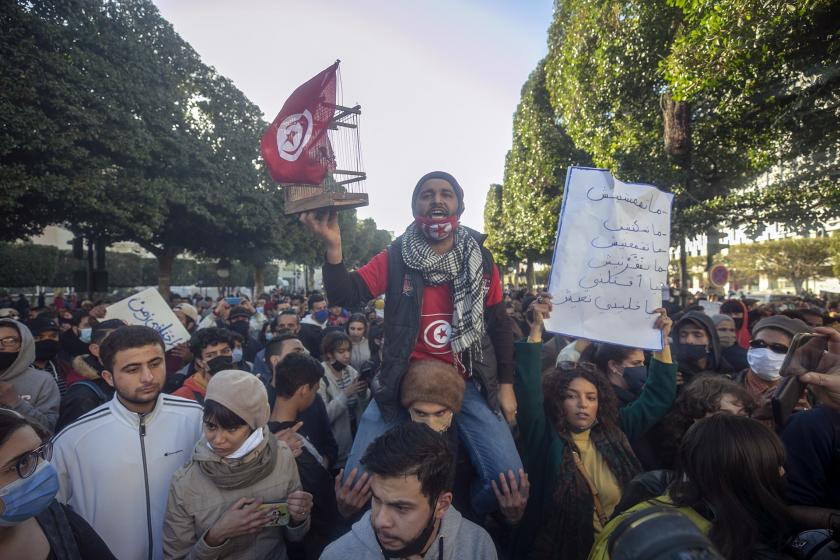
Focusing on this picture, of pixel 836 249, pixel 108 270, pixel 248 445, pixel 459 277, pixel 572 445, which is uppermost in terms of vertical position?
pixel 836 249

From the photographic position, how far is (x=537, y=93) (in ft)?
73.6

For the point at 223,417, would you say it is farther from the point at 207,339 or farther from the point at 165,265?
the point at 165,265

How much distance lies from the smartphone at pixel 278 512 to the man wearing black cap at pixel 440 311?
0.39 m

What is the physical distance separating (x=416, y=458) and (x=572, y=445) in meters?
1.17

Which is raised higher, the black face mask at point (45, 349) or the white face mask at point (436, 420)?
the black face mask at point (45, 349)

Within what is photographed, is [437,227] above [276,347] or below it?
above

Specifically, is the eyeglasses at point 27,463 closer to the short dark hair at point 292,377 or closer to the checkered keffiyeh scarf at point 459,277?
the short dark hair at point 292,377

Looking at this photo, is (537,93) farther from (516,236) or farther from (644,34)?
(644,34)

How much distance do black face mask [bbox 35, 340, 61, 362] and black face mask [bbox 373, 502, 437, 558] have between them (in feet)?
15.6

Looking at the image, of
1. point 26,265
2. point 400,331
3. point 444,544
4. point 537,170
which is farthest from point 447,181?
point 26,265

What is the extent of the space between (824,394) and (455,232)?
1.94 meters

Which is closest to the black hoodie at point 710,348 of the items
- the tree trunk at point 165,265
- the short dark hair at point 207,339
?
the short dark hair at point 207,339

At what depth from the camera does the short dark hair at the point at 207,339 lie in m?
4.19

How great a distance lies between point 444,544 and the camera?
1993 mm
